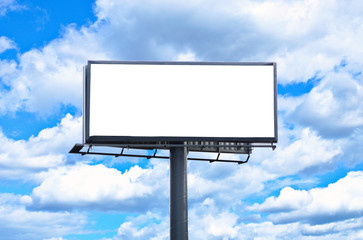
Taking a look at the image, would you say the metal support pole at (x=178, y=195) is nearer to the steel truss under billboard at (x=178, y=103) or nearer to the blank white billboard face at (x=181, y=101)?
the steel truss under billboard at (x=178, y=103)

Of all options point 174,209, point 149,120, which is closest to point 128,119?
→ point 149,120

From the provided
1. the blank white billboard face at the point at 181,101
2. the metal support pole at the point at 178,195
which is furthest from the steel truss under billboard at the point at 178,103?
the metal support pole at the point at 178,195

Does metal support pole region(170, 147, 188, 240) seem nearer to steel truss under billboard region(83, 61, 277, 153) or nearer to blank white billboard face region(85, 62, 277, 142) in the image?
steel truss under billboard region(83, 61, 277, 153)

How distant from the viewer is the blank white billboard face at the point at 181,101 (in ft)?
82.2

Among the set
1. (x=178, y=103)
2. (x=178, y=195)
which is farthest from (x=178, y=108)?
(x=178, y=195)

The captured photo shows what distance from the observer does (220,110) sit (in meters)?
25.6

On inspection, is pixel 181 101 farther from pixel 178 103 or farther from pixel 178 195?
pixel 178 195

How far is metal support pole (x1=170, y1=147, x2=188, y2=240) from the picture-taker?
82.0ft

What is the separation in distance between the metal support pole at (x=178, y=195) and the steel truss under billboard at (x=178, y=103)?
2.65 feet

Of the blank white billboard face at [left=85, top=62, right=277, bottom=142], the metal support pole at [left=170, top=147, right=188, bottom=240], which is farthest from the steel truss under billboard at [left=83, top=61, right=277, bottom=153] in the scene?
the metal support pole at [left=170, top=147, right=188, bottom=240]

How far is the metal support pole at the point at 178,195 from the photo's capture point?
24984mm

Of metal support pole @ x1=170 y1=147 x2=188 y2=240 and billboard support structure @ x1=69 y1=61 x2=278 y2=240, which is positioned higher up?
billboard support structure @ x1=69 y1=61 x2=278 y2=240

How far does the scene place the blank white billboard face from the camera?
2506cm

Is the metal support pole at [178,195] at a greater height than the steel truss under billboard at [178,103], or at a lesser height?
lesser
